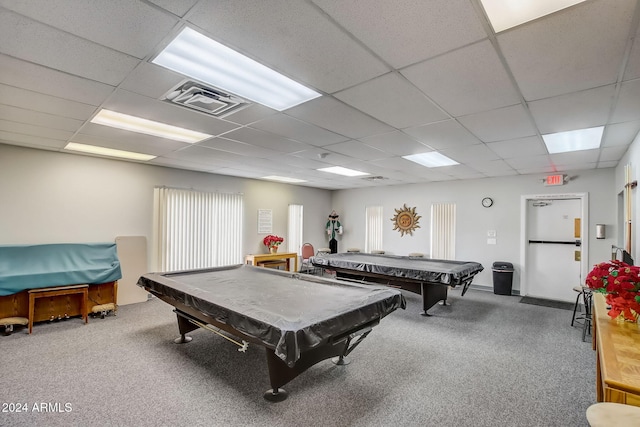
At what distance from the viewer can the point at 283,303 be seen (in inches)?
106

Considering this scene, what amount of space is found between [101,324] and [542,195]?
310 inches

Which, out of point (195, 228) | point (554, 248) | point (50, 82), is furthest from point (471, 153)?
point (195, 228)

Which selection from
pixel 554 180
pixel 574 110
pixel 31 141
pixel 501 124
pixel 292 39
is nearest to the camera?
pixel 292 39

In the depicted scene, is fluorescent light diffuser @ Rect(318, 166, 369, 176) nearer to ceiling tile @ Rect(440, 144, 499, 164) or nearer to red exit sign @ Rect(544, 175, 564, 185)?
ceiling tile @ Rect(440, 144, 499, 164)

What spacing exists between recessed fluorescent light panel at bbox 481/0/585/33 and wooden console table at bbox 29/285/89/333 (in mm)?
5412

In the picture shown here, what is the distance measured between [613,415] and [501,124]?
2.63 meters

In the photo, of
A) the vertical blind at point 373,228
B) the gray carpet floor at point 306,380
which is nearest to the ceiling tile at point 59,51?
the gray carpet floor at point 306,380

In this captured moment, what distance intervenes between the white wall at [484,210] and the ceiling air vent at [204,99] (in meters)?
5.79

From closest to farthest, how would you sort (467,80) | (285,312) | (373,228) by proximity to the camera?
(467,80)
(285,312)
(373,228)

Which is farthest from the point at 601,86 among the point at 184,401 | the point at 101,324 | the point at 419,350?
the point at 101,324

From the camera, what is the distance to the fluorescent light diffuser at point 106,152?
4196 mm

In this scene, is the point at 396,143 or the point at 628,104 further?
the point at 396,143

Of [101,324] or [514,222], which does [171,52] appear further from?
[514,222]

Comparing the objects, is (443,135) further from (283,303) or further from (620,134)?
(283,303)
